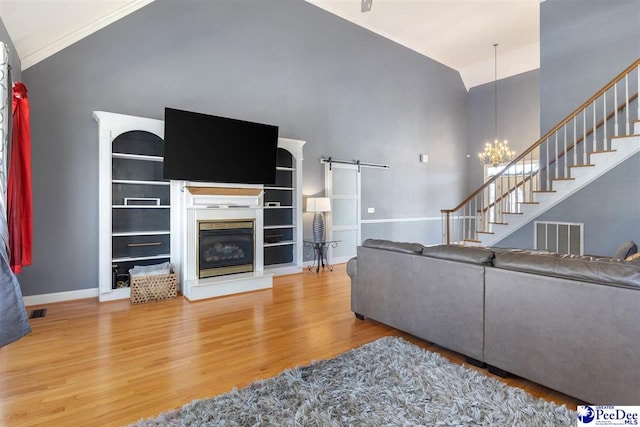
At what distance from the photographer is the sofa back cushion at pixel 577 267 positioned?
1.79 meters

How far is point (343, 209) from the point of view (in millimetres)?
6715

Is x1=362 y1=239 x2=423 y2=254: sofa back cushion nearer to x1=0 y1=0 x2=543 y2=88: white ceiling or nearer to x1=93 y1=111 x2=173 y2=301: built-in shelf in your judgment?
x1=93 y1=111 x2=173 y2=301: built-in shelf

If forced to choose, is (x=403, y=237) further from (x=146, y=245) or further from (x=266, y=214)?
(x=146, y=245)

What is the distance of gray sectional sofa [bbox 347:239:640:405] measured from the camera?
1.78 metres

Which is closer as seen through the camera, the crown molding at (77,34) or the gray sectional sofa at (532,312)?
the gray sectional sofa at (532,312)

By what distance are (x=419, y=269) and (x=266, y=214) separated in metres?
3.36

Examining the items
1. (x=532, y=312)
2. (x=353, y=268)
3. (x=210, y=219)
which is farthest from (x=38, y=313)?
(x=532, y=312)

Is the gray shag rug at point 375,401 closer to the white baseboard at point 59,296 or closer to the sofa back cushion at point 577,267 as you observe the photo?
the sofa back cushion at point 577,267

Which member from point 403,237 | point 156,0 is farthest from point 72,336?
point 403,237

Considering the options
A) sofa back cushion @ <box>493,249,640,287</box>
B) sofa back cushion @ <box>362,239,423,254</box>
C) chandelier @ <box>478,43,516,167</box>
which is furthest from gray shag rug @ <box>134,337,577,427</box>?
chandelier @ <box>478,43,516,167</box>

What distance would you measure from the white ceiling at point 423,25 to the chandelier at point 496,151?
16 cm

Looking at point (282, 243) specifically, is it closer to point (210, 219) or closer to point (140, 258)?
point (210, 219)

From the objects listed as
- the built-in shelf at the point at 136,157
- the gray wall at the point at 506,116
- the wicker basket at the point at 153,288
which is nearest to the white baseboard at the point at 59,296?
the wicker basket at the point at 153,288

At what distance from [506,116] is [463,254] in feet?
24.3
